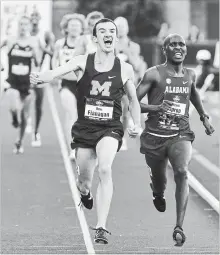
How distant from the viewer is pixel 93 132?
10516mm

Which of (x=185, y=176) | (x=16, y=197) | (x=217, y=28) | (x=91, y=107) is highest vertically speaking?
(x=91, y=107)

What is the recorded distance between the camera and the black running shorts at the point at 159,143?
10844 mm

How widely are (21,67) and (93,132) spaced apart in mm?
7502

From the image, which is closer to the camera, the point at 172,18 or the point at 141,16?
the point at 141,16

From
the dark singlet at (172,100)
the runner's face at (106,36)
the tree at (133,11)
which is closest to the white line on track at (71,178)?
the dark singlet at (172,100)

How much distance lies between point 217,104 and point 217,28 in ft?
81.1

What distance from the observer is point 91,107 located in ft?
34.0

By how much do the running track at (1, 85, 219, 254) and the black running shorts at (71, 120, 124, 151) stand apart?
1305 millimetres

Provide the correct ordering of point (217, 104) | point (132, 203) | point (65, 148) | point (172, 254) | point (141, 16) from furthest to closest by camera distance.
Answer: point (141, 16)
point (217, 104)
point (65, 148)
point (132, 203)
point (172, 254)

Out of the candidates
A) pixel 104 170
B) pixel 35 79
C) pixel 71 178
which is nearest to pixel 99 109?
pixel 104 170

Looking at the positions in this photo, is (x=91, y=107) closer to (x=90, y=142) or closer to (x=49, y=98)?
(x=90, y=142)

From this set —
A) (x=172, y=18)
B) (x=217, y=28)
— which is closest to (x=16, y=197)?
(x=172, y=18)

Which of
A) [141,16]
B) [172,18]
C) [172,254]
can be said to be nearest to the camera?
[172,254]

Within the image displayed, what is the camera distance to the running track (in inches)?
456
